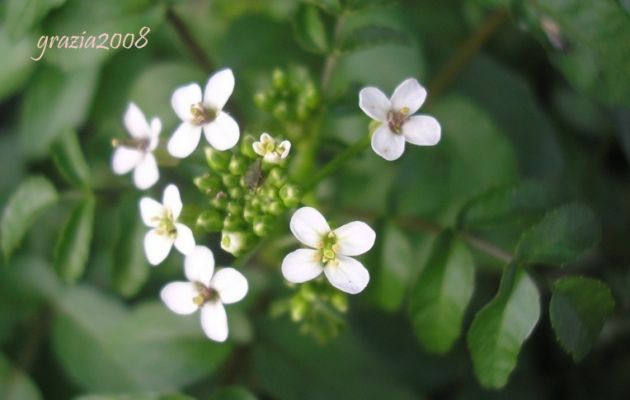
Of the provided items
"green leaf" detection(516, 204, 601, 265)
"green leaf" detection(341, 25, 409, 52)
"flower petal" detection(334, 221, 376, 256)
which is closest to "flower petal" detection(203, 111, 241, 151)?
"flower petal" detection(334, 221, 376, 256)

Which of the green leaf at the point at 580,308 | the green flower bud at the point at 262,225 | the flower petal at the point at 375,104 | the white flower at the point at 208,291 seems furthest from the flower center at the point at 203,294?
the green leaf at the point at 580,308

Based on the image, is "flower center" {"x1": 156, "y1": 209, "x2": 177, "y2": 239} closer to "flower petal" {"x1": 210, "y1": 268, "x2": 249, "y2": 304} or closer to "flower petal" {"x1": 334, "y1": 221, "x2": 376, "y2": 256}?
"flower petal" {"x1": 210, "y1": 268, "x2": 249, "y2": 304}

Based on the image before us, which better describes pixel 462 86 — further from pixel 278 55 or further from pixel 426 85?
pixel 278 55

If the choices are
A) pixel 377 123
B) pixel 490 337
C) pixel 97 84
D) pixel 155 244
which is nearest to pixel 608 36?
pixel 377 123

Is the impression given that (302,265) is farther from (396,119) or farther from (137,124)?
(137,124)

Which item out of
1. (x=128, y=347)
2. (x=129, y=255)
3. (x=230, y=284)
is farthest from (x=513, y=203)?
(x=128, y=347)
